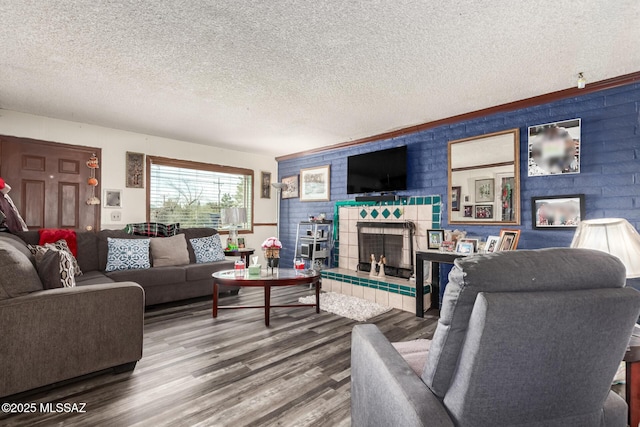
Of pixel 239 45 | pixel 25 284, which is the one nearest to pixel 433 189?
pixel 239 45

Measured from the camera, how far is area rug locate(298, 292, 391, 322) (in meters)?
3.61

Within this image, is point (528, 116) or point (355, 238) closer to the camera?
point (528, 116)

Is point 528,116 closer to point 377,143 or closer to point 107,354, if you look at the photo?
point 377,143

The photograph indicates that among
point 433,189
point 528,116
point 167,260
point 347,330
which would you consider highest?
point 528,116

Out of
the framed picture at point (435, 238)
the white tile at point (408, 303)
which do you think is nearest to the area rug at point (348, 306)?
the white tile at point (408, 303)

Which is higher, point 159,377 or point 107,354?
point 107,354

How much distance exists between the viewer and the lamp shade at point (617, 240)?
1.69 m

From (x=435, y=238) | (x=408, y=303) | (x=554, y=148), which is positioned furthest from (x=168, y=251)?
(x=554, y=148)

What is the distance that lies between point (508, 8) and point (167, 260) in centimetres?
422

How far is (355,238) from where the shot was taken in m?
5.14

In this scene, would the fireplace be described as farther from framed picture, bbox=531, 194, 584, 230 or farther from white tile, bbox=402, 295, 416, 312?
framed picture, bbox=531, 194, 584, 230

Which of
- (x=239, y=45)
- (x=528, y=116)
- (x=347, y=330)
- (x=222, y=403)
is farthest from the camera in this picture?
(x=528, y=116)

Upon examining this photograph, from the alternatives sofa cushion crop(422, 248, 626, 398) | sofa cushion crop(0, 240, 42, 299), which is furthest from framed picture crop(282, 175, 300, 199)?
sofa cushion crop(422, 248, 626, 398)

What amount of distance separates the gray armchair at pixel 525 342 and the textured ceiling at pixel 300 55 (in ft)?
5.72
